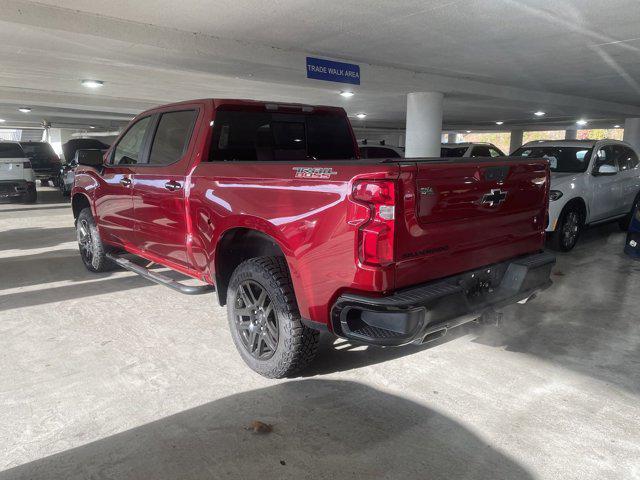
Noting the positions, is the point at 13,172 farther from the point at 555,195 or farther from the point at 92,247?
the point at 555,195

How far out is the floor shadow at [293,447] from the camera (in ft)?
8.31

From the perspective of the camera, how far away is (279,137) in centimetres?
445

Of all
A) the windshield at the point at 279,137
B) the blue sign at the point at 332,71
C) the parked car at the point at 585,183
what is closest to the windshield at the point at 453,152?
the blue sign at the point at 332,71

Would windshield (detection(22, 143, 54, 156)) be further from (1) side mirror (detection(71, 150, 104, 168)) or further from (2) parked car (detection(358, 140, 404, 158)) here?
(1) side mirror (detection(71, 150, 104, 168))

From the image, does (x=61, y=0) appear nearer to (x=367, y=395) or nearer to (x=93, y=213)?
(x=93, y=213)

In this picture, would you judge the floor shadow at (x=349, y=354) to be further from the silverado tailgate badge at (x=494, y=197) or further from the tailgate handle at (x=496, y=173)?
the tailgate handle at (x=496, y=173)

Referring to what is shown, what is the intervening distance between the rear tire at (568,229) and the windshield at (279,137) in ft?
13.5

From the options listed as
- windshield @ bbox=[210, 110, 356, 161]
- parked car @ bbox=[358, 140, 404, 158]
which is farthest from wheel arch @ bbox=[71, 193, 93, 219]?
parked car @ bbox=[358, 140, 404, 158]

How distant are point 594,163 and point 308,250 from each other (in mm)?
6751

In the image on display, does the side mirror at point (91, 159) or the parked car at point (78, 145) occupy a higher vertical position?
the parked car at point (78, 145)

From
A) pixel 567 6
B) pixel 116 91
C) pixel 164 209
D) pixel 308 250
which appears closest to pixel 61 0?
pixel 164 209

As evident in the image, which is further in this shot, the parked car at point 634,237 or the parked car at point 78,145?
the parked car at point 78,145

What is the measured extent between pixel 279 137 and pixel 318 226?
181cm

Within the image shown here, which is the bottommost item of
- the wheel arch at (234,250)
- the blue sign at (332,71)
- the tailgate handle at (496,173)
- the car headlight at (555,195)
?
the wheel arch at (234,250)
